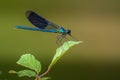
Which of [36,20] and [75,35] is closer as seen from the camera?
[36,20]

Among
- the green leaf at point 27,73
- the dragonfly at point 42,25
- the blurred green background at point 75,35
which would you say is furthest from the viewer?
the blurred green background at point 75,35

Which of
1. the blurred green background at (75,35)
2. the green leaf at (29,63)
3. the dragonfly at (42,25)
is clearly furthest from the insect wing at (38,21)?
the blurred green background at (75,35)

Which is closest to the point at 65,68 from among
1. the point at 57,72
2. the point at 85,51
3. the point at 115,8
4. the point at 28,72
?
the point at 57,72

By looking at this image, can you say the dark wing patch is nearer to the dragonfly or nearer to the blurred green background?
the dragonfly

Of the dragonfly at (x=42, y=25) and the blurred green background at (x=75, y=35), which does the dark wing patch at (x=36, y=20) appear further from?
the blurred green background at (x=75, y=35)

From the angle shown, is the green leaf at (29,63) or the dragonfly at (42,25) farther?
the dragonfly at (42,25)

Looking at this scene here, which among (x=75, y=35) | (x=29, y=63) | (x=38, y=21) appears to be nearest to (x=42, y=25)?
(x=38, y=21)

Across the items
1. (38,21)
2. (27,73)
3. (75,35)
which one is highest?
(75,35)

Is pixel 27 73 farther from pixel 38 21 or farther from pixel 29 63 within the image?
pixel 38 21
